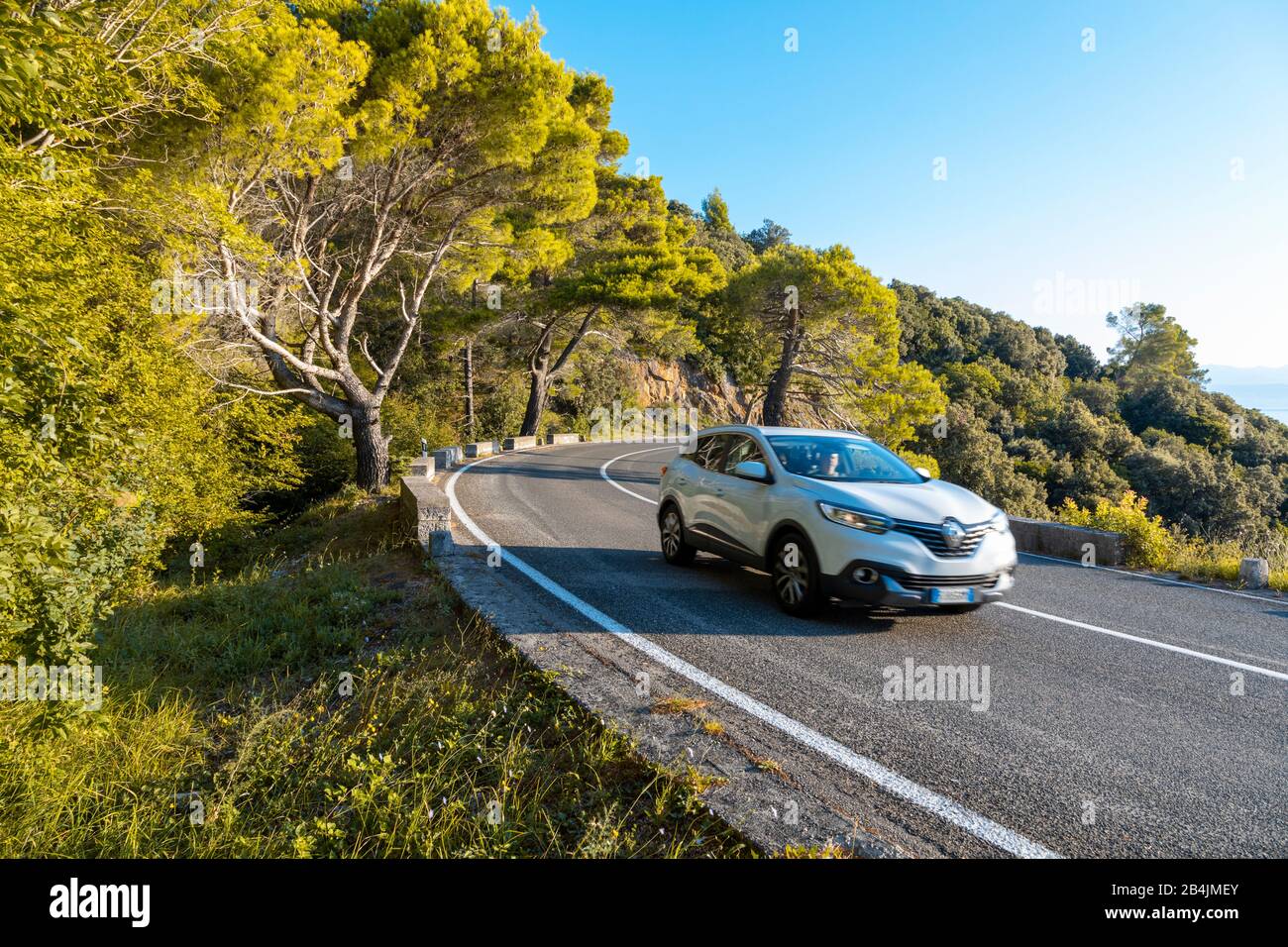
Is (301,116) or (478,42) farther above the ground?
(478,42)

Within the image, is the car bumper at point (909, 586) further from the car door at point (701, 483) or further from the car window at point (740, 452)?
the car door at point (701, 483)

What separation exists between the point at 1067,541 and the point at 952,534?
5644mm

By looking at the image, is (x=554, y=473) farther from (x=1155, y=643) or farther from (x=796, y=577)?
(x=1155, y=643)

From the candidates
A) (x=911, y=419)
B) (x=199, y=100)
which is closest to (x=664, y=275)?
(x=911, y=419)

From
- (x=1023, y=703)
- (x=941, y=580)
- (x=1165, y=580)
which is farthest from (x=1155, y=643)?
(x=1165, y=580)

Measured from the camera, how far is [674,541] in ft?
24.6

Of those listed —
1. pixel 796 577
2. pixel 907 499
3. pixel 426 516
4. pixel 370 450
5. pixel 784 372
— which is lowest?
pixel 796 577

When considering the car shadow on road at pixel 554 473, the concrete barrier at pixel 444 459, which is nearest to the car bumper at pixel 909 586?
the car shadow on road at pixel 554 473

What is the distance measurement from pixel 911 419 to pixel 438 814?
23.8 meters

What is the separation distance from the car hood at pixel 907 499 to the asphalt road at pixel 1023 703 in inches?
38.2

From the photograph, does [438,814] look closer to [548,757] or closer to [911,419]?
[548,757]

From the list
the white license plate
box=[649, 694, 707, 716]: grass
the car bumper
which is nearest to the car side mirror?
the car bumper

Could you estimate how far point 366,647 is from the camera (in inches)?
203

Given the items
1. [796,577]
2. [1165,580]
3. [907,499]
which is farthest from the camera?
[1165,580]
